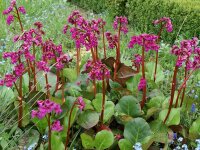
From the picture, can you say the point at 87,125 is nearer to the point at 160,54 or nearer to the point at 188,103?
the point at 188,103

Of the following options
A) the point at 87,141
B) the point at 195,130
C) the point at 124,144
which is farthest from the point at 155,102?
the point at 87,141

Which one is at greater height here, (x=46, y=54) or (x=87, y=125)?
(x=46, y=54)

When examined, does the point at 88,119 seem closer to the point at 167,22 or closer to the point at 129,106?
the point at 129,106

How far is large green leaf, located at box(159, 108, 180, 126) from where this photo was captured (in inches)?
107

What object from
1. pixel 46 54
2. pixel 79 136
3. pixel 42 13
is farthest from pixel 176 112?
pixel 42 13

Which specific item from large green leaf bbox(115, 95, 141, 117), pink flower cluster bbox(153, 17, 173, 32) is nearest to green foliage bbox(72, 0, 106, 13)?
pink flower cluster bbox(153, 17, 173, 32)

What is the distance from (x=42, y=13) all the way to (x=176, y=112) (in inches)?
197

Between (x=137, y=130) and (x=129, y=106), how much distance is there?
0.25 metres

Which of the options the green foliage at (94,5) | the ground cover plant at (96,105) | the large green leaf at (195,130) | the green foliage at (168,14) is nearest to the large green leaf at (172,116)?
the ground cover plant at (96,105)

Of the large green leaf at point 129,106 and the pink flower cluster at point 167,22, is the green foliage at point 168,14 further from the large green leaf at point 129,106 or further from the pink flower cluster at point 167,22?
the large green leaf at point 129,106

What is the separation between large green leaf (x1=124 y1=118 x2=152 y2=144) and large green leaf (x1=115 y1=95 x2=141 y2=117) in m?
0.21

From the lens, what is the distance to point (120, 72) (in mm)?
3191

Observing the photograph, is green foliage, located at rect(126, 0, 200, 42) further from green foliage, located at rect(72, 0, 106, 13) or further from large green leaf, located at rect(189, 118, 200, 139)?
large green leaf, located at rect(189, 118, 200, 139)

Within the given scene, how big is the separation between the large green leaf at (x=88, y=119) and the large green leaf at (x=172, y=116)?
44cm
